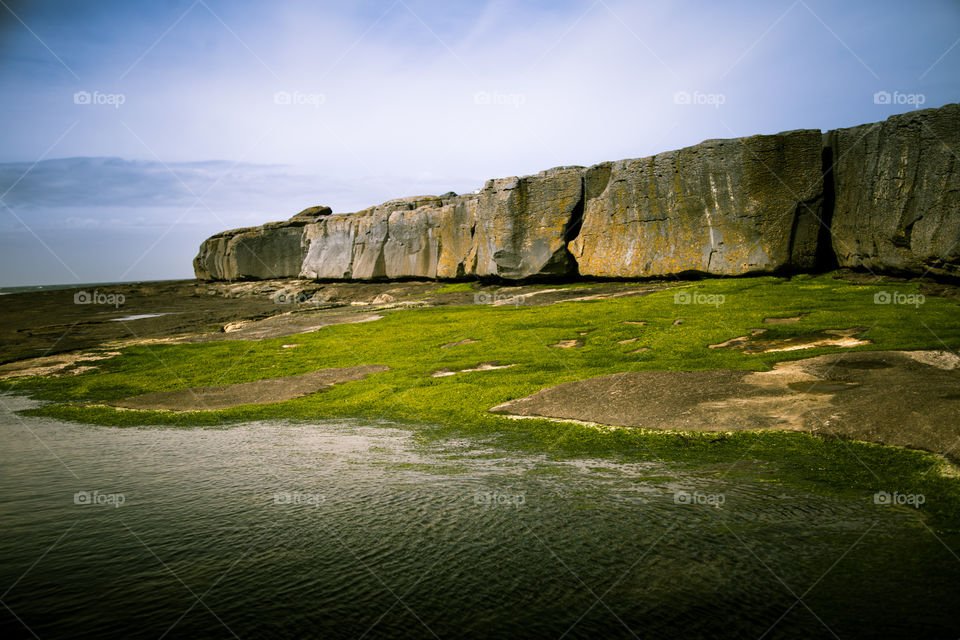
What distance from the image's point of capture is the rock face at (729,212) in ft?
69.3

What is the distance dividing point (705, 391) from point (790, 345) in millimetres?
4845

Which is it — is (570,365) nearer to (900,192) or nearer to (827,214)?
(900,192)

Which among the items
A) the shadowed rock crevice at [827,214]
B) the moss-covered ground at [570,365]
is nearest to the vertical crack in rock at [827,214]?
the shadowed rock crevice at [827,214]

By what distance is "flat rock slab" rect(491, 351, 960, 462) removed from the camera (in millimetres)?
9594

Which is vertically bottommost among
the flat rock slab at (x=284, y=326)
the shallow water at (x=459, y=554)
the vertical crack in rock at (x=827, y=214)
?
the shallow water at (x=459, y=554)

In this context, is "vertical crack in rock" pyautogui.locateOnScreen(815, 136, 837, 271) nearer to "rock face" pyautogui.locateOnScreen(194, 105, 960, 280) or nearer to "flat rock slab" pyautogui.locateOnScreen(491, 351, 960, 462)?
"rock face" pyautogui.locateOnScreen(194, 105, 960, 280)

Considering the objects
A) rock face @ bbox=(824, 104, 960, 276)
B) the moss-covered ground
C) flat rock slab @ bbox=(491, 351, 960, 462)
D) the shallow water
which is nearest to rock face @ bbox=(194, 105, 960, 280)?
rock face @ bbox=(824, 104, 960, 276)

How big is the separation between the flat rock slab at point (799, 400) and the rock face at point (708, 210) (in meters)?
14.2

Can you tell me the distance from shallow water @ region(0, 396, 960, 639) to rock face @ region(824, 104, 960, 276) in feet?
56.2

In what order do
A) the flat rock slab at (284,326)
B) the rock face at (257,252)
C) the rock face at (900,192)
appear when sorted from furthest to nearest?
the rock face at (257,252), the flat rock slab at (284,326), the rock face at (900,192)

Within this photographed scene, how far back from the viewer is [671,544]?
672cm

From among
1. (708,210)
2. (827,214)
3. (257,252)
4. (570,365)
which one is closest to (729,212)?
(708,210)

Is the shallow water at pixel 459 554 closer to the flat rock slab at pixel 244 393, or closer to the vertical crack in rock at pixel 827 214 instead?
the flat rock slab at pixel 244 393

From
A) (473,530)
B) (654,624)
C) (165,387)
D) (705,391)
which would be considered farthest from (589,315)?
(654,624)
